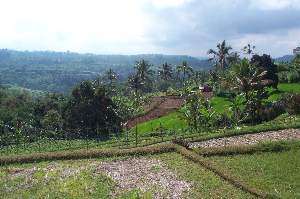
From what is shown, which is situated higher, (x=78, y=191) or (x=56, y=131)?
(x=78, y=191)

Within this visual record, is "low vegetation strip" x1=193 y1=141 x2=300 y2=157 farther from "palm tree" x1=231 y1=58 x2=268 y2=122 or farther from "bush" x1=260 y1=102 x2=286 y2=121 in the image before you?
"bush" x1=260 y1=102 x2=286 y2=121

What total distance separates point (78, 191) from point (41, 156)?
44.5ft

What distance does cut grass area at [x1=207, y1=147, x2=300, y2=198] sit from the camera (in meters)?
34.0

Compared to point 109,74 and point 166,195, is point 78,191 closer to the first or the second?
point 166,195

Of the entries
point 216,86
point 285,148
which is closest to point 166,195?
point 285,148

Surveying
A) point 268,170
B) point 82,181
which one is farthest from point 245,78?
point 82,181

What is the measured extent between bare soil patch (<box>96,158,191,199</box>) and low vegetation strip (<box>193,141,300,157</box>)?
4.64m

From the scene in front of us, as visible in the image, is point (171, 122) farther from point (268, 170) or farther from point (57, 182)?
point (57, 182)

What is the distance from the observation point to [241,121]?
69812 millimetres

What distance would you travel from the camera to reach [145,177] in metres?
38.6

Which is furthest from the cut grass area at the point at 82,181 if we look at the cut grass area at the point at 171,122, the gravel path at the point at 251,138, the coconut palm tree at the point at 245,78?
the cut grass area at the point at 171,122

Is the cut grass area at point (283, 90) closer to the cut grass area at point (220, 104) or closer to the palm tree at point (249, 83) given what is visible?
the cut grass area at point (220, 104)

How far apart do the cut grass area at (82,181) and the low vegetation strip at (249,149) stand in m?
2.52

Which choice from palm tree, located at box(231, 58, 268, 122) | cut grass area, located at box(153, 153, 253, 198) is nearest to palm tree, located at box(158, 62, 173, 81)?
palm tree, located at box(231, 58, 268, 122)
